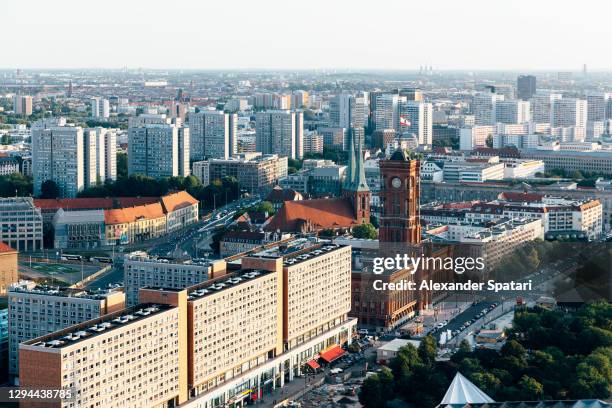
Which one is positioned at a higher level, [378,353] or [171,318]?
[171,318]

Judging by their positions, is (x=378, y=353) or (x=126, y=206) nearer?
(x=378, y=353)

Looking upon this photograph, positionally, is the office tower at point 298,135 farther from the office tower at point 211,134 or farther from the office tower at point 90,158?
the office tower at point 90,158

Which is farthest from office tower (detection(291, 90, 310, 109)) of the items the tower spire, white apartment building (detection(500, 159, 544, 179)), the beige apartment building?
the beige apartment building

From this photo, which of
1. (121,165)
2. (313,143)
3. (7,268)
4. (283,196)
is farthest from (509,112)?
(7,268)

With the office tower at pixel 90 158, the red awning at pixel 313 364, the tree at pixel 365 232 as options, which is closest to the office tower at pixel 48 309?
the red awning at pixel 313 364

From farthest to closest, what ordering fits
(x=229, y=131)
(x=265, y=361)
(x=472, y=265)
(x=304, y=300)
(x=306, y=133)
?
(x=306, y=133) → (x=229, y=131) → (x=472, y=265) → (x=304, y=300) → (x=265, y=361)

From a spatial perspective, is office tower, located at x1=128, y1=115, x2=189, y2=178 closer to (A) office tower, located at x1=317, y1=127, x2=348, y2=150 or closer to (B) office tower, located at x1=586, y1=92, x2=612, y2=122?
(A) office tower, located at x1=317, y1=127, x2=348, y2=150

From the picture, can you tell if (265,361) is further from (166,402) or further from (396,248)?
(396,248)

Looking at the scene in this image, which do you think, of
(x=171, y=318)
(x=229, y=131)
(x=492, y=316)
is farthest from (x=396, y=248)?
(x=229, y=131)
